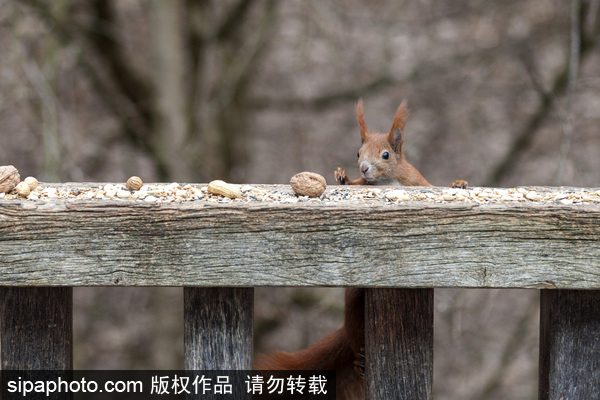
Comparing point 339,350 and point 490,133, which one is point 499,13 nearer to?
point 490,133

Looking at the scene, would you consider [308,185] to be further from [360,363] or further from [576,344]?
[576,344]

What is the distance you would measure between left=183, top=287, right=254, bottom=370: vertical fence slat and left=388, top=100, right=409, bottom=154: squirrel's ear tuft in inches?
41.4

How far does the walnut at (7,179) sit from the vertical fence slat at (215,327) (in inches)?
15.3

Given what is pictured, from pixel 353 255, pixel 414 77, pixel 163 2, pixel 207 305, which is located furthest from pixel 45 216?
pixel 414 77

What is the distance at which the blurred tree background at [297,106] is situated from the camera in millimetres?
4062

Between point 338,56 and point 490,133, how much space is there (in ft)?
3.72

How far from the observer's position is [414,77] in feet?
14.3

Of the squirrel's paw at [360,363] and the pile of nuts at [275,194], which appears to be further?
the squirrel's paw at [360,363]

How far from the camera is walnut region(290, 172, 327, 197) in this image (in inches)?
50.6

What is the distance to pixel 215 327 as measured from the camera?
1.20 meters

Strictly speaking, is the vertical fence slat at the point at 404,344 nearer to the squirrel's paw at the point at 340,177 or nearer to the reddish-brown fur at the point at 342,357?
the reddish-brown fur at the point at 342,357

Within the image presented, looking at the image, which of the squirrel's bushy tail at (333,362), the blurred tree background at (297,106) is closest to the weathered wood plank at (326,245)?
the squirrel's bushy tail at (333,362)

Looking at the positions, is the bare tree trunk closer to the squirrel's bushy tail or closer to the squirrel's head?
the squirrel's head

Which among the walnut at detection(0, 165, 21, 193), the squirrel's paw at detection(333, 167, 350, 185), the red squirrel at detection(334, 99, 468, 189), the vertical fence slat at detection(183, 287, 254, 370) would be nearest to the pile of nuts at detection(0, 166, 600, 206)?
the walnut at detection(0, 165, 21, 193)
